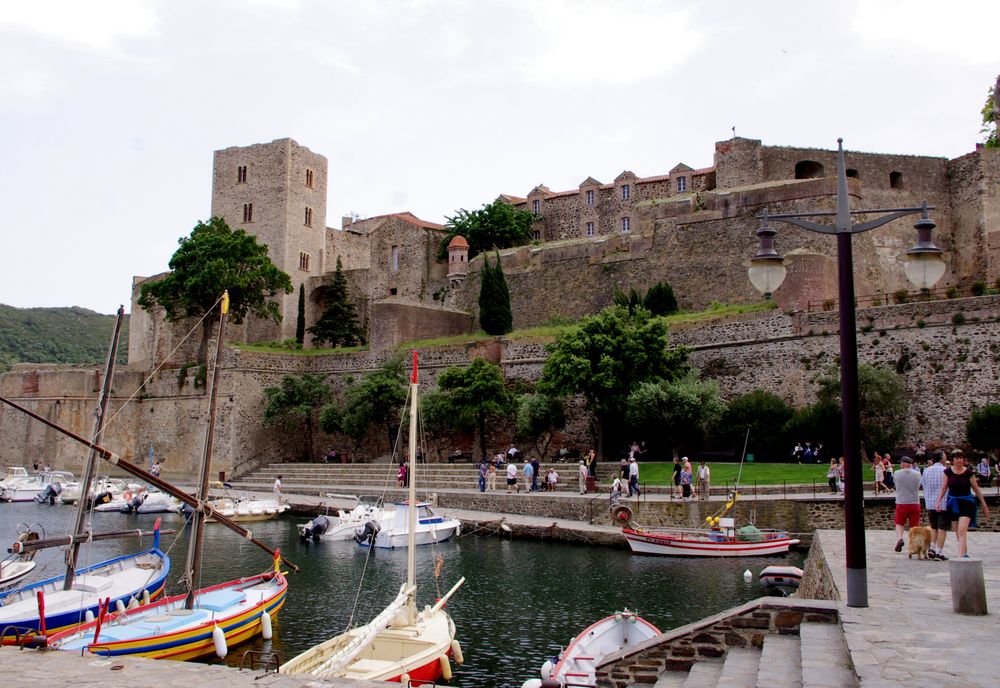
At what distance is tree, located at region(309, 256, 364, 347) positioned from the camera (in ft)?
160

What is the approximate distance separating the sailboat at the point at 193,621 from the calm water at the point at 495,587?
387 mm

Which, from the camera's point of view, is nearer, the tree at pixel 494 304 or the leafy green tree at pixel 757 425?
the leafy green tree at pixel 757 425

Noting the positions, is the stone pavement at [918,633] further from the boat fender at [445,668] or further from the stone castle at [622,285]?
the stone castle at [622,285]

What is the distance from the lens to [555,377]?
102ft

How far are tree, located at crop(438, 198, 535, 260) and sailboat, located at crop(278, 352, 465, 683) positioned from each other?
36196 mm

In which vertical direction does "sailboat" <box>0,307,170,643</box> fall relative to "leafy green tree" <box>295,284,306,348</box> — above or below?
below

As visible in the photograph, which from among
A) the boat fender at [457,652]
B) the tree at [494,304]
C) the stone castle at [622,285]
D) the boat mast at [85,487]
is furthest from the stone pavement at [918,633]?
the tree at [494,304]

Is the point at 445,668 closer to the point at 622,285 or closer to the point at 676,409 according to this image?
the point at 676,409

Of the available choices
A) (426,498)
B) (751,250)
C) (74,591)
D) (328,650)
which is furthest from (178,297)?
(328,650)

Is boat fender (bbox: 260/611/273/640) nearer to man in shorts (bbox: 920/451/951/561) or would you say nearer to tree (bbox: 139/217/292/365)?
man in shorts (bbox: 920/451/951/561)

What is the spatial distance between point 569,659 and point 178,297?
1463 inches

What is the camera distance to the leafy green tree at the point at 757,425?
2823cm

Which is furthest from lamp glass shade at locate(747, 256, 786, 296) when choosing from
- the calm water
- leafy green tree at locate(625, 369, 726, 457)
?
leafy green tree at locate(625, 369, 726, 457)

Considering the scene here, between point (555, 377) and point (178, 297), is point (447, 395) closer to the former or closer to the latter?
point (555, 377)
